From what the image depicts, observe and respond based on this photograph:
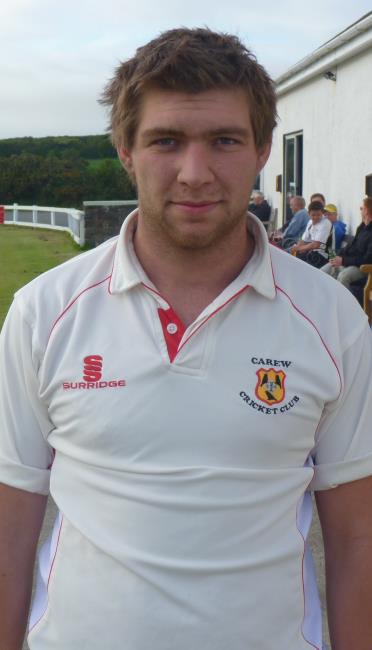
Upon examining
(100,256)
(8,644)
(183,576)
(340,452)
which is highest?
(100,256)

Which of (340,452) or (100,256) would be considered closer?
(340,452)

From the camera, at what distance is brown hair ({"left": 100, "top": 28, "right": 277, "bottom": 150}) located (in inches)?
77.6

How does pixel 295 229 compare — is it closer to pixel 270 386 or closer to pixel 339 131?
pixel 339 131

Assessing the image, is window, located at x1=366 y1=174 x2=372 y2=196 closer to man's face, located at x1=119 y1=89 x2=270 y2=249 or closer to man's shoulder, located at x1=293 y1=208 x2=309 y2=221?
man's shoulder, located at x1=293 y1=208 x2=309 y2=221

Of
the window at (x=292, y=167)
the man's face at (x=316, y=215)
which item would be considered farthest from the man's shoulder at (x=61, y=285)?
the window at (x=292, y=167)

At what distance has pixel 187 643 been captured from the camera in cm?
187

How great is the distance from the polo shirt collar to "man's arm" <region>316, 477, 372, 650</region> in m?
0.51

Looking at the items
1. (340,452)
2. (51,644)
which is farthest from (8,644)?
(340,452)

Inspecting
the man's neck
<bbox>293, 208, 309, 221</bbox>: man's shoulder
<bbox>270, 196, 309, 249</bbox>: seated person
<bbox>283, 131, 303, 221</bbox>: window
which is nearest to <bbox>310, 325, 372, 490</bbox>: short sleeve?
the man's neck

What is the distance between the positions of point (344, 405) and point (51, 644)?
847 mm

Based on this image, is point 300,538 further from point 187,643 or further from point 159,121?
point 159,121

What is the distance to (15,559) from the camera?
6.90 feet

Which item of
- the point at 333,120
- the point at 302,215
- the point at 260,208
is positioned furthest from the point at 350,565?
the point at 260,208

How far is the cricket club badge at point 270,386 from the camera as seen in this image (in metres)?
1.95
